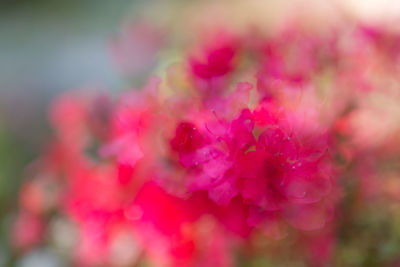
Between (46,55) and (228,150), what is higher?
(228,150)

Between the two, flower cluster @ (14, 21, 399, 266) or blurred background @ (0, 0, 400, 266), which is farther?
blurred background @ (0, 0, 400, 266)

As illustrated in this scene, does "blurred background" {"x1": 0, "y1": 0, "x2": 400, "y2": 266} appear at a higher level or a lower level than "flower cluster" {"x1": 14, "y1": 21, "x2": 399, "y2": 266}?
lower

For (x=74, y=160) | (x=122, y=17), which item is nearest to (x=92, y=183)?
(x=74, y=160)

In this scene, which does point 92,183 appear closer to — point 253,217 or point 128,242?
point 128,242

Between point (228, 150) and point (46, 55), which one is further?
point (46, 55)
